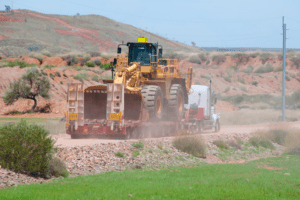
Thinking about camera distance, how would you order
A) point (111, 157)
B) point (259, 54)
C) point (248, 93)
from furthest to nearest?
point (259, 54), point (248, 93), point (111, 157)

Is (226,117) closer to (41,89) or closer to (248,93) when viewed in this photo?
(41,89)

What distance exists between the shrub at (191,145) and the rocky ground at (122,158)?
329 millimetres

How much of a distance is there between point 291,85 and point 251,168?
66.8 metres

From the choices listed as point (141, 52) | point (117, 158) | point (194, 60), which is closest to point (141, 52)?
point (141, 52)

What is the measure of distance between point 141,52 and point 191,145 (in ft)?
22.5

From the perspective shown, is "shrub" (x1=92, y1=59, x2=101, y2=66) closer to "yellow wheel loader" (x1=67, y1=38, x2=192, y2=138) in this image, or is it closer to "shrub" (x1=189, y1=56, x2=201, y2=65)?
"shrub" (x1=189, y1=56, x2=201, y2=65)

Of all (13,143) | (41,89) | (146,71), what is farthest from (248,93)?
(13,143)

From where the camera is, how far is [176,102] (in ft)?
81.9

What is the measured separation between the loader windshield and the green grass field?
10049 millimetres

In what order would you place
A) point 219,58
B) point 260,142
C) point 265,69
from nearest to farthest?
point 260,142 < point 265,69 < point 219,58

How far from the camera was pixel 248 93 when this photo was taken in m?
69.7

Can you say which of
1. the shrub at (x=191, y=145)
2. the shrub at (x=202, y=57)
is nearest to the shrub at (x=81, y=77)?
the shrub at (x=191, y=145)

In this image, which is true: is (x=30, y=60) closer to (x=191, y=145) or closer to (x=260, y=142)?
(x=260, y=142)

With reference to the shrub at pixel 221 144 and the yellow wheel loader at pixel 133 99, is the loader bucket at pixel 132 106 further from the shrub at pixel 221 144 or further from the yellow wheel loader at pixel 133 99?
the shrub at pixel 221 144
